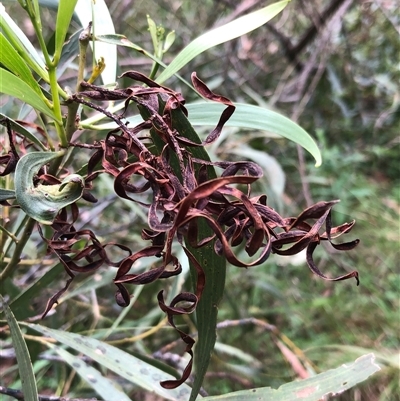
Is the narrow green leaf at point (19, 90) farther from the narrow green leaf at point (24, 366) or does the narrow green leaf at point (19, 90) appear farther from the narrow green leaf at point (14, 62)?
the narrow green leaf at point (24, 366)

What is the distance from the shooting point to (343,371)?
1.06ft

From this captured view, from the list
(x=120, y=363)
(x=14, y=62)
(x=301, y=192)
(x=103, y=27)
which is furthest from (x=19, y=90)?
(x=301, y=192)

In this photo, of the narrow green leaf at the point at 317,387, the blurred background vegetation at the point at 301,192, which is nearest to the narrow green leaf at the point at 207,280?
the narrow green leaf at the point at 317,387

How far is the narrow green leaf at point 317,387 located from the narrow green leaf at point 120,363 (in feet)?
0.19

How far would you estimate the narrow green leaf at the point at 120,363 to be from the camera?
14.2 inches

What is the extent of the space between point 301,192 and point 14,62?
1.25m

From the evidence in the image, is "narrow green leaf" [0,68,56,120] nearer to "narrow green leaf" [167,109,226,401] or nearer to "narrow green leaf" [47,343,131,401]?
"narrow green leaf" [167,109,226,401]

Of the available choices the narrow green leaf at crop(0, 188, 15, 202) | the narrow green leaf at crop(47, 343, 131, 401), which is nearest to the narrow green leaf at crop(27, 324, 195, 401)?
the narrow green leaf at crop(47, 343, 131, 401)

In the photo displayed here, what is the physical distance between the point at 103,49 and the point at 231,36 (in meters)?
0.12

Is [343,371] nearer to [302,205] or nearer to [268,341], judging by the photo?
[268,341]

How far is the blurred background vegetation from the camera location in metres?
0.81

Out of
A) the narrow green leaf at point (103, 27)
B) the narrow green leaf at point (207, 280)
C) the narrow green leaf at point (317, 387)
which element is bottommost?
the narrow green leaf at point (317, 387)

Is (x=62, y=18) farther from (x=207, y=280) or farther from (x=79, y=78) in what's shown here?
(x=207, y=280)

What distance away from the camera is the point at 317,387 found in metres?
0.31
